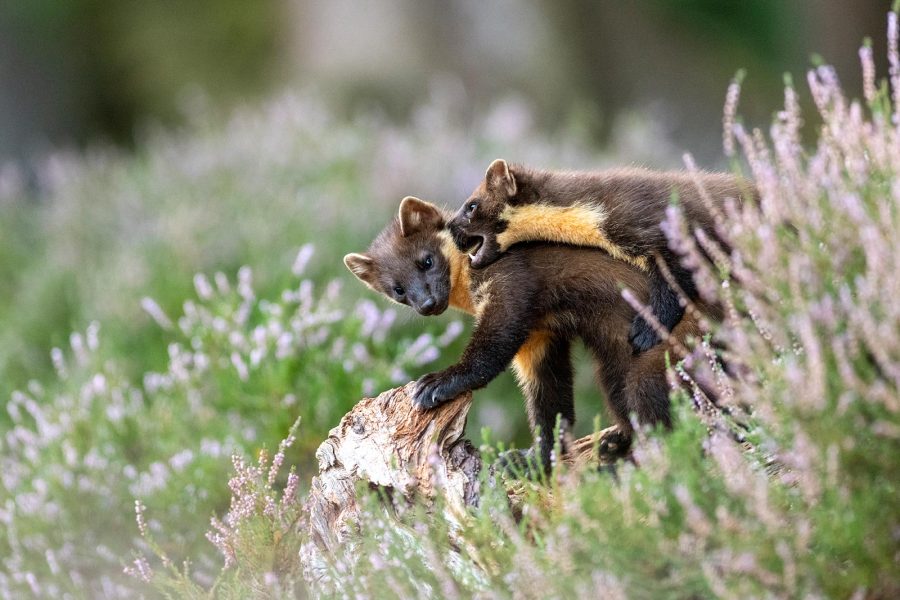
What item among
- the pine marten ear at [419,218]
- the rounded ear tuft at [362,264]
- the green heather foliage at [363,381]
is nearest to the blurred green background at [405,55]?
the green heather foliage at [363,381]

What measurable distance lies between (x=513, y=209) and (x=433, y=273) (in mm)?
460

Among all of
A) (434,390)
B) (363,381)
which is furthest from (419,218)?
(363,381)

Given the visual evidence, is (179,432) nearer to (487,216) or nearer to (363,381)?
(363,381)

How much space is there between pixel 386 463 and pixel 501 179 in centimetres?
128

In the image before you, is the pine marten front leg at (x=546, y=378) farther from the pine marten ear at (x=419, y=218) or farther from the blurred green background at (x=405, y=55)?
the blurred green background at (x=405, y=55)

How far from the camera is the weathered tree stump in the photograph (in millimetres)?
4070

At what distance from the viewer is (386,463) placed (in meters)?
4.12

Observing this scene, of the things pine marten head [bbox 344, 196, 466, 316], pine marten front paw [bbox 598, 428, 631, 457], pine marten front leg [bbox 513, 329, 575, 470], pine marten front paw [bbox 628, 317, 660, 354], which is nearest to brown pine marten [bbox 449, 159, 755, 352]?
pine marten front paw [bbox 628, 317, 660, 354]

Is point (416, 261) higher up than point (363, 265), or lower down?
lower down

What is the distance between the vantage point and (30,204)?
12461 mm

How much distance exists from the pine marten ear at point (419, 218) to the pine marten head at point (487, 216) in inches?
10.3

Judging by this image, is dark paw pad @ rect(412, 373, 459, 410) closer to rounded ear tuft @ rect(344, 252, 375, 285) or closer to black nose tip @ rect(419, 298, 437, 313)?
black nose tip @ rect(419, 298, 437, 313)

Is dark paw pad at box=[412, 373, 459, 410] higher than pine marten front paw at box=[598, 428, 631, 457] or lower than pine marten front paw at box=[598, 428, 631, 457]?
higher

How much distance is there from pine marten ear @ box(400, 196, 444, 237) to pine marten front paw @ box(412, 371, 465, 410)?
98cm
